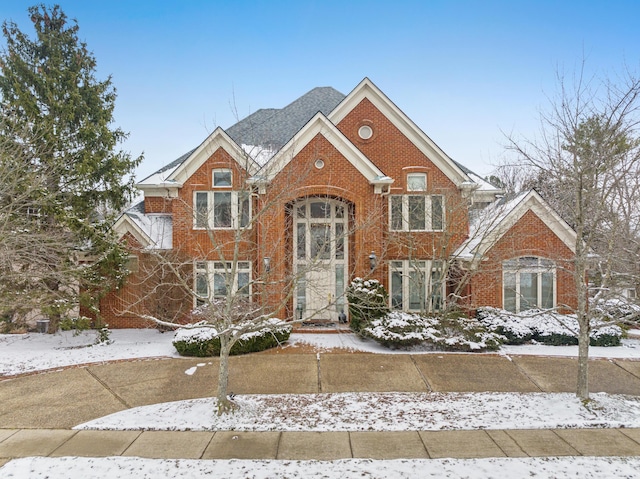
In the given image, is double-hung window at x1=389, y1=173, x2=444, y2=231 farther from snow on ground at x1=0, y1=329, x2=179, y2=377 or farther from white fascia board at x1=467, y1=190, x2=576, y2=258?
snow on ground at x1=0, y1=329, x2=179, y2=377

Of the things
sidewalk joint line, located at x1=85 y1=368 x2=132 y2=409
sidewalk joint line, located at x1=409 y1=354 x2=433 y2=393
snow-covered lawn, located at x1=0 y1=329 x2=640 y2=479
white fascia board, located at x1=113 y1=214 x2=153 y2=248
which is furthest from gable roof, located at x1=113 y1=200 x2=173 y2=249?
sidewalk joint line, located at x1=409 y1=354 x2=433 y2=393

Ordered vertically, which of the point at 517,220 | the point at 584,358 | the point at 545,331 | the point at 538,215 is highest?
the point at 538,215

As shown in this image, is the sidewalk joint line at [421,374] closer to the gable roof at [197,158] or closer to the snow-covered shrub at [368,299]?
the snow-covered shrub at [368,299]

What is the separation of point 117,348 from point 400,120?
12965 mm

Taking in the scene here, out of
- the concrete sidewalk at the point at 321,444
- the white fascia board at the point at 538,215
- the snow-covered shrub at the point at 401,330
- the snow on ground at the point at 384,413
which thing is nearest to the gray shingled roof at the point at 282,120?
the snow-covered shrub at the point at 401,330

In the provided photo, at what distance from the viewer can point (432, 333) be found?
11.4 m

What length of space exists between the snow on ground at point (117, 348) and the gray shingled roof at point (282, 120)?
725 cm

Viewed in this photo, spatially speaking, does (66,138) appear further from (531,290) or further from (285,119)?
(531,290)

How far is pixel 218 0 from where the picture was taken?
1412cm

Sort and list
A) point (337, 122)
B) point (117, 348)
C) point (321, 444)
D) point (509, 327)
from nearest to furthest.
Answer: point (321, 444) → point (117, 348) → point (509, 327) → point (337, 122)

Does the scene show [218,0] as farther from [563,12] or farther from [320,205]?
[563,12]

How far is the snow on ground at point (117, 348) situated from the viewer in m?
10.8

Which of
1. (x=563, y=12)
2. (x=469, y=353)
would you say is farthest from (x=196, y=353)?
(x=563, y=12)

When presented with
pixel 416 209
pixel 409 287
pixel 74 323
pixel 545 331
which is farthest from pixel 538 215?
pixel 74 323
